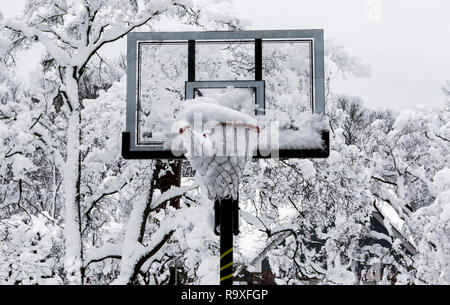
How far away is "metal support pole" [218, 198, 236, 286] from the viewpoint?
5.74 metres

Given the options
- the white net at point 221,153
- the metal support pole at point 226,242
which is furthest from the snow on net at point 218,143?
the metal support pole at point 226,242

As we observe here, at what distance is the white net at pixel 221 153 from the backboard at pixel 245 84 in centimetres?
62

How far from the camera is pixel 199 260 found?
385 inches

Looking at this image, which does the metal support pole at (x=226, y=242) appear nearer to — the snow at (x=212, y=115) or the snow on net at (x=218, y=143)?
the snow on net at (x=218, y=143)

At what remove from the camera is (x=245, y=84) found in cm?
712

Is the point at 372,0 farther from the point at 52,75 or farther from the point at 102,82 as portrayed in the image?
the point at 102,82

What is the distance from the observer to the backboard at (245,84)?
6668mm

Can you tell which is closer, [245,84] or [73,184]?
[245,84]

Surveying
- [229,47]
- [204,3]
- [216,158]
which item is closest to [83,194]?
[204,3]

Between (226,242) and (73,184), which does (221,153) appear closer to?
(226,242)

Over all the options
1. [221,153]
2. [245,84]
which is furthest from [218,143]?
[245,84]

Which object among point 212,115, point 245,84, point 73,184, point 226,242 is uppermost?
point 245,84

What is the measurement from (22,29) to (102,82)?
312 centimetres

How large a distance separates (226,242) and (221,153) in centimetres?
95
